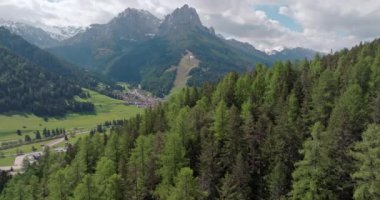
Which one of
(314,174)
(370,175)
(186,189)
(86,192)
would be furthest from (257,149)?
(86,192)

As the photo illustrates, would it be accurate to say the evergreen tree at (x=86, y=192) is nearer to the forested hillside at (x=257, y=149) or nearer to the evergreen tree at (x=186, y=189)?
the forested hillside at (x=257, y=149)

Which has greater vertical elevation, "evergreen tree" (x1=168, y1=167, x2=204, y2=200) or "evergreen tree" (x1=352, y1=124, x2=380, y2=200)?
"evergreen tree" (x1=352, y1=124, x2=380, y2=200)

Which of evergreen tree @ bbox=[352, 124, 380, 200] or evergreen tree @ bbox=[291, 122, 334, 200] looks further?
evergreen tree @ bbox=[291, 122, 334, 200]

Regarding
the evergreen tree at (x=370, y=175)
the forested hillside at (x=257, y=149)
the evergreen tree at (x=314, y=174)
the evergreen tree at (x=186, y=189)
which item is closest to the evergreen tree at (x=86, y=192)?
the forested hillside at (x=257, y=149)

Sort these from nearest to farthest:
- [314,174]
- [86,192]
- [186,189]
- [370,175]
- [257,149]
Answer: [370,175]
[314,174]
[186,189]
[86,192]
[257,149]

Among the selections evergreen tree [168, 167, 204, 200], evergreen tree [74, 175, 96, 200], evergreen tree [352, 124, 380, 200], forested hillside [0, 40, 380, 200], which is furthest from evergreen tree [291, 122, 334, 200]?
evergreen tree [74, 175, 96, 200]

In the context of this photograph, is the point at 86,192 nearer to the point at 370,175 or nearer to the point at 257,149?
the point at 257,149

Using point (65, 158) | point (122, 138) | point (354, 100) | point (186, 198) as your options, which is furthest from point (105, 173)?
point (354, 100)

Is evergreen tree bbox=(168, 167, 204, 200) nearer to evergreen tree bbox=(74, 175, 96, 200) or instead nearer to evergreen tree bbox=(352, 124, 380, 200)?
evergreen tree bbox=(74, 175, 96, 200)
